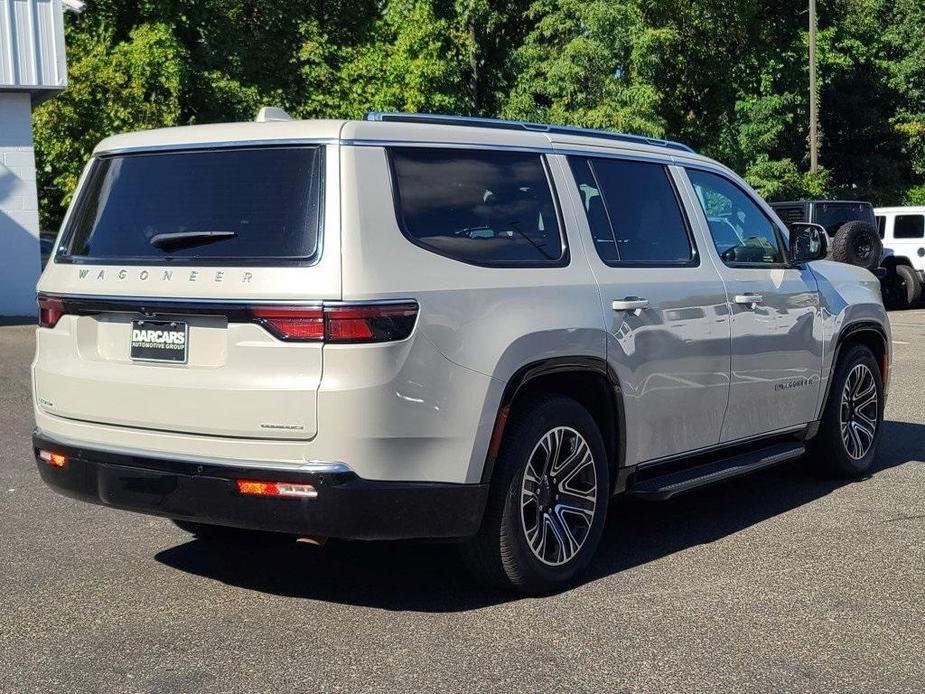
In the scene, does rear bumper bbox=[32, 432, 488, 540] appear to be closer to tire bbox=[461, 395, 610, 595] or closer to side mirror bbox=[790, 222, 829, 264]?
tire bbox=[461, 395, 610, 595]

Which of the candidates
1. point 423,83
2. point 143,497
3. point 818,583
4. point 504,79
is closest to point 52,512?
point 143,497

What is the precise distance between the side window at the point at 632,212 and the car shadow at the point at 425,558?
1.39 metres

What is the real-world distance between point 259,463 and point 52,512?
2.73 meters

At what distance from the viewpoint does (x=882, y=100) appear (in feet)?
139

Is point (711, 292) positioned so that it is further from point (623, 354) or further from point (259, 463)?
point (259, 463)

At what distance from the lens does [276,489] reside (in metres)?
4.51

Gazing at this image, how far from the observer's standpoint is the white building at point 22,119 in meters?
18.2

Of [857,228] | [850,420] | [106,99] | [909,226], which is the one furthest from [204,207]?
[909,226]

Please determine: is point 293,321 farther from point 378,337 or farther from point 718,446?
point 718,446

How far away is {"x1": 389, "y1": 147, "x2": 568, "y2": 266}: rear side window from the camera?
15.7 feet

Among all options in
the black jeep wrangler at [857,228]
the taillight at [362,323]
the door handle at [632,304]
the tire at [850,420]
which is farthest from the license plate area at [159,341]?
the black jeep wrangler at [857,228]

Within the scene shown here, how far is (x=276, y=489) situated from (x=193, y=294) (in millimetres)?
→ 795

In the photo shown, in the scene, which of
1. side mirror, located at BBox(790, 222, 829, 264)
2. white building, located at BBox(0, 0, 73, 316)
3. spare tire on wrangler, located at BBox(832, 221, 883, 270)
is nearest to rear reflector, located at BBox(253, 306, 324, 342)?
side mirror, located at BBox(790, 222, 829, 264)

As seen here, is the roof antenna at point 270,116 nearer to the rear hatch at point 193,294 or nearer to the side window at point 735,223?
the rear hatch at point 193,294
